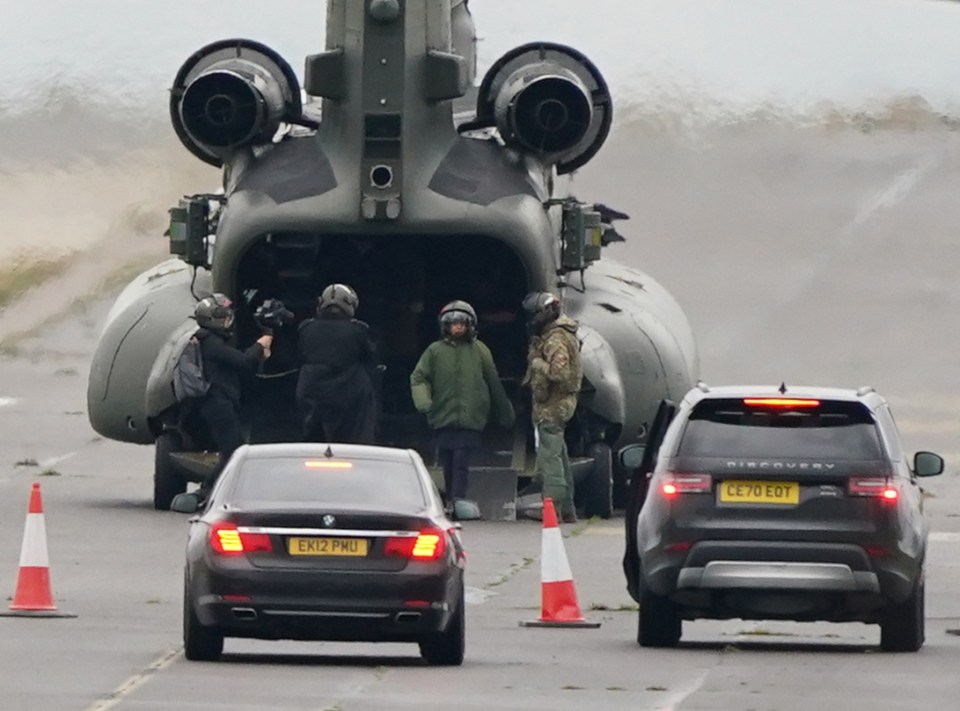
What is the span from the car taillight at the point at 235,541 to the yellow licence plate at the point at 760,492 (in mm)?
2828

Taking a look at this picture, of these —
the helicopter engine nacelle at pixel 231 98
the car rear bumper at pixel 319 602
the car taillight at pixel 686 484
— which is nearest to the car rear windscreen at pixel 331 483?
the car rear bumper at pixel 319 602

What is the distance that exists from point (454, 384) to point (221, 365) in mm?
1923

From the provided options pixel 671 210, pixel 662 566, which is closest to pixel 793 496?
pixel 662 566

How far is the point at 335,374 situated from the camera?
29609 millimetres

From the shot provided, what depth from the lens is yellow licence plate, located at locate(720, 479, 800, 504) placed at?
2028cm

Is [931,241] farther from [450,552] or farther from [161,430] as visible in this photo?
[450,552]

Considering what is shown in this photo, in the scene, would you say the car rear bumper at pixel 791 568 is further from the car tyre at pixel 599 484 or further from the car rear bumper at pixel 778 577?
the car tyre at pixel 599 484

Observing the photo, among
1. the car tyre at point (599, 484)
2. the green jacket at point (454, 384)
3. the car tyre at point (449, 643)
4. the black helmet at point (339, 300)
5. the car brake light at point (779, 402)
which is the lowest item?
the car tyre at point (449, 643)

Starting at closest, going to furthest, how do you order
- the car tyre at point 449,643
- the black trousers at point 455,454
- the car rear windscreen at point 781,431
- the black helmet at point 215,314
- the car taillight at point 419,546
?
1. the car taillight at point 419,546
2. the car tyre at point 449,643
3. the car rear windscreen at point 781,431
4. the black helmet at point 215,314
5. the black trousers at point 455,454

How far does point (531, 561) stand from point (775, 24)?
1458 inches

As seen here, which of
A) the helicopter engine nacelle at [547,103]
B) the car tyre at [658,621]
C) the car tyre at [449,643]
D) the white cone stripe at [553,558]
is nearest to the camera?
the car tyre at [449,643]

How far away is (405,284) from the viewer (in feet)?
105

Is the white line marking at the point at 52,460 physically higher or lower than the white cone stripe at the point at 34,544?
higher

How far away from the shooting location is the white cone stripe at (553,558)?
21.5 metres
